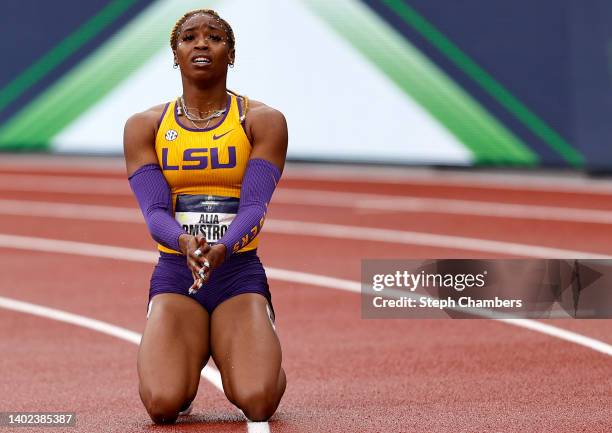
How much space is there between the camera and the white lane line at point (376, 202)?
14.3 meters

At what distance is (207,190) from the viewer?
620 cm

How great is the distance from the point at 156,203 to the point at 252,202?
430 millimetres

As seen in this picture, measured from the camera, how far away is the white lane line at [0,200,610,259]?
11.8 m

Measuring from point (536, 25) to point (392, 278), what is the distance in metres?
10.9

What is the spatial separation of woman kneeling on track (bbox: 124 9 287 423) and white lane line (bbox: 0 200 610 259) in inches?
217

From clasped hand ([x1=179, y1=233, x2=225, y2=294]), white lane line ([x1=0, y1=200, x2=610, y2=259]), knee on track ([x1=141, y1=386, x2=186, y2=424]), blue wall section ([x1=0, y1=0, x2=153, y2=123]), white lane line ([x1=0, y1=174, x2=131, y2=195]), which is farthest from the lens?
blue wall section ([x1=0, y1=0, x2=153, y2=123])

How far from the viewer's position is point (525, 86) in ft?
56.9

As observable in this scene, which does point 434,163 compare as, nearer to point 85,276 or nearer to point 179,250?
point 85,276

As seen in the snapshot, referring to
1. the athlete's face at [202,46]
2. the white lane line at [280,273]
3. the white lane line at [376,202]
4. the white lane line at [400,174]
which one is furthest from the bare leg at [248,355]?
the white lane line at [400,174]

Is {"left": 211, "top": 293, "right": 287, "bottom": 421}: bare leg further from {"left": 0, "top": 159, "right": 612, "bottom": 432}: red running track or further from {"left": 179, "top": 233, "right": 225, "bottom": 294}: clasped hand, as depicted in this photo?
{"left": 179, "top": 233, "right": 225, "bottom": 294}: clasped hand

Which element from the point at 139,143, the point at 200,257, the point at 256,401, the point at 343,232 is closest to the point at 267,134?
the point at 139,143

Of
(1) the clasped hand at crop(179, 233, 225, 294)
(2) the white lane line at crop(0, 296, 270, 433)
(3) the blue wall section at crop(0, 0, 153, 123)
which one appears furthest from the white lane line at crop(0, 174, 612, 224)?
(1) the clasped hand at crop(179, 233, 225, 294)

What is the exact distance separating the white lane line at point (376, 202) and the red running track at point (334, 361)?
1674 mm

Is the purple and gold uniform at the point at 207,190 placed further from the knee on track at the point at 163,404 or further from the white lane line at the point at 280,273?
the white lane line at the point at 280,273
